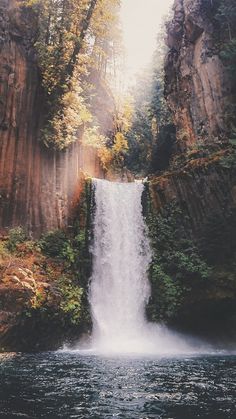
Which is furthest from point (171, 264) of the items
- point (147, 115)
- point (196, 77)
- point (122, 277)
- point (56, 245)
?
point (147, 115)

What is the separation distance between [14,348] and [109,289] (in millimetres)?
6764

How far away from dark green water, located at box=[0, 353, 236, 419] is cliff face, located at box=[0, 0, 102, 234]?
28.1 ft

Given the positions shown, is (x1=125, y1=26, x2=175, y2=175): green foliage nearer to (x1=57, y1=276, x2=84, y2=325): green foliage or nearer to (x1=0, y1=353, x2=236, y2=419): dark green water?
(x1=57, y1=276, x2=84, y2=325): green foliage

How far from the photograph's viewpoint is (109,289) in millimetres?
21641

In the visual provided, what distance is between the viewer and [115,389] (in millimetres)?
9414

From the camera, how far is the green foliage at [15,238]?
19242 mm

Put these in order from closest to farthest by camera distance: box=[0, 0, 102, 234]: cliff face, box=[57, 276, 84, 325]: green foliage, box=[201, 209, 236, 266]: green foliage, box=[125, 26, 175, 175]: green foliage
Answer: box=[57, 276, 84, 325]: green foliage < box=[0, 0, 102, 234]: cliff face < box=[201, 209, 236, 266]: green foliage < box=[125, 26, 175, 175]: green foliage

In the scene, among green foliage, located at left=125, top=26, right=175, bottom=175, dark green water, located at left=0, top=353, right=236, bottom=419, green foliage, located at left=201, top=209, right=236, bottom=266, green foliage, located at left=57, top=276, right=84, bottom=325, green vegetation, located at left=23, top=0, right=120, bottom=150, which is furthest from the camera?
green foliage, located at left=125, top=26, right=175, bottom=175

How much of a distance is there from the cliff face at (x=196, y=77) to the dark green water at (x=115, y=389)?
16.9 m

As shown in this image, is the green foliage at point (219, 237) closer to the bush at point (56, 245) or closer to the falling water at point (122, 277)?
the falling water at point (122, 277)

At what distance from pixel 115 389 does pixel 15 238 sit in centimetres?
1148

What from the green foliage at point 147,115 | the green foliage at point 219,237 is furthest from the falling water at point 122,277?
the green foliage at point 147,115

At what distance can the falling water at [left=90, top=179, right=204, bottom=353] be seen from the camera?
65.5ft

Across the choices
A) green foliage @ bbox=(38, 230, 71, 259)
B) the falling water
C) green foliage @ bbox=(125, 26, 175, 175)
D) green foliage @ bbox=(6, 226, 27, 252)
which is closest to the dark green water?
the falling water
